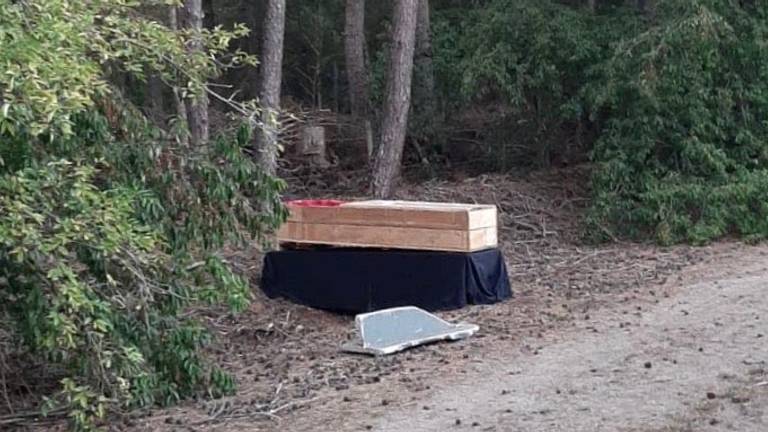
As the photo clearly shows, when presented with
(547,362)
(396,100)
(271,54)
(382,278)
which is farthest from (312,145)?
(547,362)

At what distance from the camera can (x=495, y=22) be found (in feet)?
50.6

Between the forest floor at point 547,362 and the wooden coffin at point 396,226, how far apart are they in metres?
0.61

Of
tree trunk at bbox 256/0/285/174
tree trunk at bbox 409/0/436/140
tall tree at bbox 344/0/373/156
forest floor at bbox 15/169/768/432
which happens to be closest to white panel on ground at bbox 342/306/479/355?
forest floor at bbox 15/169/768/432

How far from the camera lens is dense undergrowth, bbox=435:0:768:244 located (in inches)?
516

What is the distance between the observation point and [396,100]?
15.3 metres

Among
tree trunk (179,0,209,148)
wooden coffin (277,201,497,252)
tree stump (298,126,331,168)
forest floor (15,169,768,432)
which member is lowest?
forest floor (15,169,768,432)

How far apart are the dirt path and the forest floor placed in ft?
0.04

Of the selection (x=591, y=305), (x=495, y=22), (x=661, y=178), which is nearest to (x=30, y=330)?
(x=591, y=305)

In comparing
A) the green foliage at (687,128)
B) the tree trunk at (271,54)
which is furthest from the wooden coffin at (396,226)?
the green foliage at (687,128)

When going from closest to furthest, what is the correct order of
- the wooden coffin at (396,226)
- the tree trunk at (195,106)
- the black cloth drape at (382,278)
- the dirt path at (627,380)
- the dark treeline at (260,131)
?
the dark treeline at (260,131), the dirt path at (627,380), the wooden coffin at (396,226), the black cloth drape at (382,278), the tree trunk at (195,106)

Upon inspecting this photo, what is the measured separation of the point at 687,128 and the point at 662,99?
495 millimetres

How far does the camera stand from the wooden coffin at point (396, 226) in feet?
32.8

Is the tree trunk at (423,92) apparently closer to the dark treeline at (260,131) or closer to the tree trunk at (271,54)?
the dark treeline at (260,131)

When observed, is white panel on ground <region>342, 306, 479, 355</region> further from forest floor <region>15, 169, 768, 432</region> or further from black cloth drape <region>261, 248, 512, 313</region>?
black cloth drape <region>261, 248, 512, 313</region>
